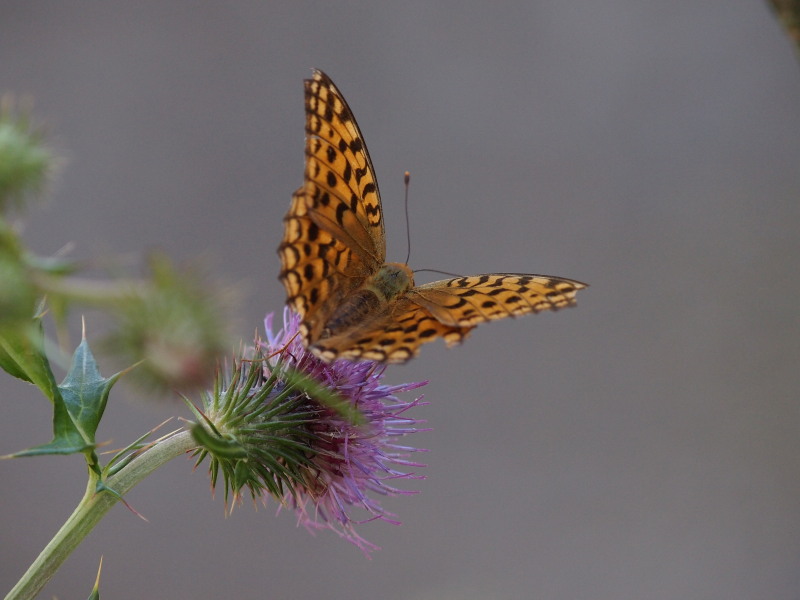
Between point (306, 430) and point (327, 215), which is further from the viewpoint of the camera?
point (327, 215)

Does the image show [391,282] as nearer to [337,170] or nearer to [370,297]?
[370,297]

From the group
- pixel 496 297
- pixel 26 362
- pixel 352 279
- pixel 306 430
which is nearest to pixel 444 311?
pixel 496 297

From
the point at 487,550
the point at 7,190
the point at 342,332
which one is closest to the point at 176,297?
the point at 7,190

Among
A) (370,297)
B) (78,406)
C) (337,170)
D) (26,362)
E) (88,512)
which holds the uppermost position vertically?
(337,170)

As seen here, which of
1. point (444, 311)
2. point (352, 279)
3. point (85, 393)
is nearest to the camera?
point (85, 393)

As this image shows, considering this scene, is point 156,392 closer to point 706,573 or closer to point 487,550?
point 487,550

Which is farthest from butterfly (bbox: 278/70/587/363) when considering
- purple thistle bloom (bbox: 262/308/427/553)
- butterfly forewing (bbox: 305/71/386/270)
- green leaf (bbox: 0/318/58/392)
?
green leaf (bbox: 0/318/58/392)

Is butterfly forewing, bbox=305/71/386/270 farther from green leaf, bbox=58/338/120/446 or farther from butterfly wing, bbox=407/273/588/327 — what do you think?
green leaf, bbox=58/338/120/446

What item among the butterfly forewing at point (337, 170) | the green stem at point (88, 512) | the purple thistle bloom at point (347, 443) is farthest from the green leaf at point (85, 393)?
the butterfly forewing at point (337, 170)
